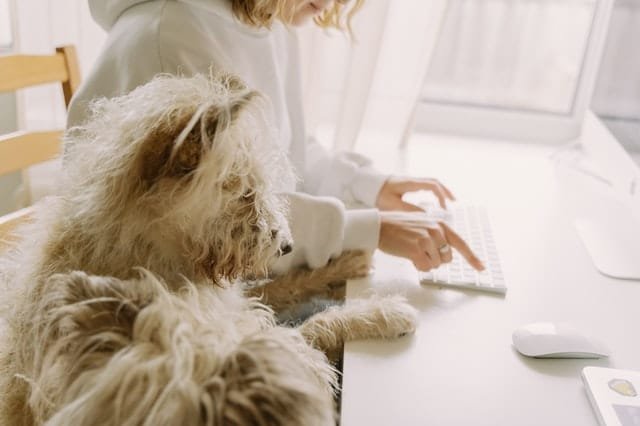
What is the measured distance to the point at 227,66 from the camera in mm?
1067

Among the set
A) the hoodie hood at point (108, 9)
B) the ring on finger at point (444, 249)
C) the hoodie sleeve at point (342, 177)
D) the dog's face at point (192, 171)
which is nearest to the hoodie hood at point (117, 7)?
the hoodie hood at point (108, 9)

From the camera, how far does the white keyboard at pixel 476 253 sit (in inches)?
41.7

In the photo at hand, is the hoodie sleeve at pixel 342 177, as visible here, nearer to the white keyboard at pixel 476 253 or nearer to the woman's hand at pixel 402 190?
the woman's hand at pixel 402 190

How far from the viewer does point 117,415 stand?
A: 543 mm

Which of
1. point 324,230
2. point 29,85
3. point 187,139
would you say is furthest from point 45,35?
point 187,139

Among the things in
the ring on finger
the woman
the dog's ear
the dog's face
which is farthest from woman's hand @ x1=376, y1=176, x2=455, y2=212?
the dog's ear

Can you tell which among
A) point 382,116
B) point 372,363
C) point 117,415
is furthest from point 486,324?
point 382,116

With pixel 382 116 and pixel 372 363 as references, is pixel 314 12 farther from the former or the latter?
pixel 372 363

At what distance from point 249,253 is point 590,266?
66 centimetres

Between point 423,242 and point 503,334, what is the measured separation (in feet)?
0.66

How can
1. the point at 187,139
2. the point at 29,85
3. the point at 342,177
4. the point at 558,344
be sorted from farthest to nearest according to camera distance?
the point at 342,177 → the point at 29,85 → the point at 558,344 → the point at 187,139

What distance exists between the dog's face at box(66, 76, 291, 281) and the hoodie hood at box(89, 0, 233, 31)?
30 centimetres

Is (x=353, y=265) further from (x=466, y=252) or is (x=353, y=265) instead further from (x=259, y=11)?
(x=259, y=11)

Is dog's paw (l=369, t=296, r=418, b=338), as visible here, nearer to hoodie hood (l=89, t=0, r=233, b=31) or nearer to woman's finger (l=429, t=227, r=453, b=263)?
woman's finger (l=429, t=227, r=453, b=263)
